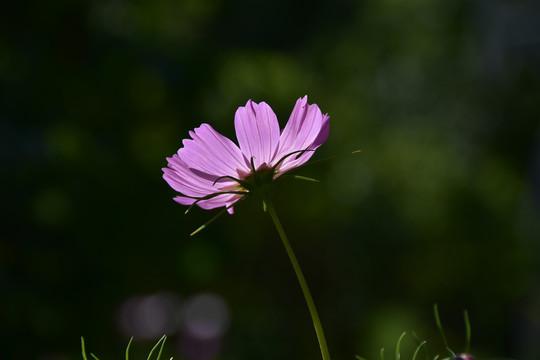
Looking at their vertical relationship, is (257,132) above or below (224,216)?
above

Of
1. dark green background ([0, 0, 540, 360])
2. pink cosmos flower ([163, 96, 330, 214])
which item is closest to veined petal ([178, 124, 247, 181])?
pink cosmos flower ([163, 96, 330, 214])

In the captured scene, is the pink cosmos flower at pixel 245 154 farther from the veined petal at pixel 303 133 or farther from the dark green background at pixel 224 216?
the dark green background at pixel 224 216

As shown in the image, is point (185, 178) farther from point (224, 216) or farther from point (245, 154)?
point (224, 216)

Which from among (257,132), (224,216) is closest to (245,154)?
(257,132)

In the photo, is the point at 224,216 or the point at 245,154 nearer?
the point at 245,154

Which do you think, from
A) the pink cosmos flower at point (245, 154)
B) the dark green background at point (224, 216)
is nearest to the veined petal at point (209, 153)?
the pink cosmos flower at point (245, 154)

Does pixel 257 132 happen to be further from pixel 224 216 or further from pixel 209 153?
pixel 224 216

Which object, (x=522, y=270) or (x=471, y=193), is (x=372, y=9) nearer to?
(x=471, y=193)

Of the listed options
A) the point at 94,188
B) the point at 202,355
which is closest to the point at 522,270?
the point at 202,355
